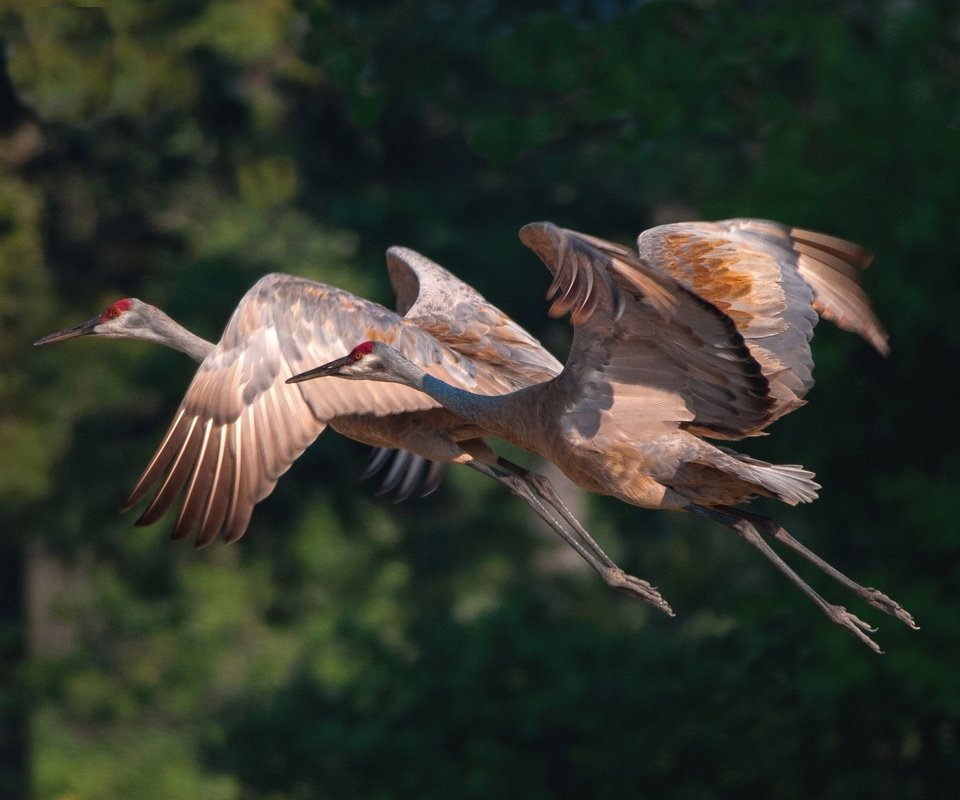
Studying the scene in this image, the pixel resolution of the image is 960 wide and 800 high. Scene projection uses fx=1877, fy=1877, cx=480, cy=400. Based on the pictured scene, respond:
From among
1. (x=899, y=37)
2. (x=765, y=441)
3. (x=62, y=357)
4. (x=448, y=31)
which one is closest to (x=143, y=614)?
(x=62, y=357)

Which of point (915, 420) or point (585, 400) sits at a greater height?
point (585, 400)

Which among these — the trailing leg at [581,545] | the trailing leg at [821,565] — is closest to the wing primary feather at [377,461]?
the trailing leg at [581,545]

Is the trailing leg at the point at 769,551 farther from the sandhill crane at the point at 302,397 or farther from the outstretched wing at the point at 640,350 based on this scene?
the outstretched wing at the point at 640,350

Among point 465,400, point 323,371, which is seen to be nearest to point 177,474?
point 323,371

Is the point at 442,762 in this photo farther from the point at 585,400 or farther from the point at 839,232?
the point at 585,400

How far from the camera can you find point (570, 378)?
6559 mm

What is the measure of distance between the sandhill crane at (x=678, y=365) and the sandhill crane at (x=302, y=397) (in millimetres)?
336

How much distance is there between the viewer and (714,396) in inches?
260

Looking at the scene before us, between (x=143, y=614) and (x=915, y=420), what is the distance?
24.7ft

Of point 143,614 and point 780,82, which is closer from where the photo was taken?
point 780,82

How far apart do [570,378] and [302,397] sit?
1.30 meters

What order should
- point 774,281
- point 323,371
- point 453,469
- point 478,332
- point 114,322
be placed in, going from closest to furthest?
1. point 323,371
2. point 774,281
3. point 478,332
4. point 114,322
5. point 453,469

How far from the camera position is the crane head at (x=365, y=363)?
279 inches

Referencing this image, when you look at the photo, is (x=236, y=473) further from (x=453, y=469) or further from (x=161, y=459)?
(x=453, y=469)
